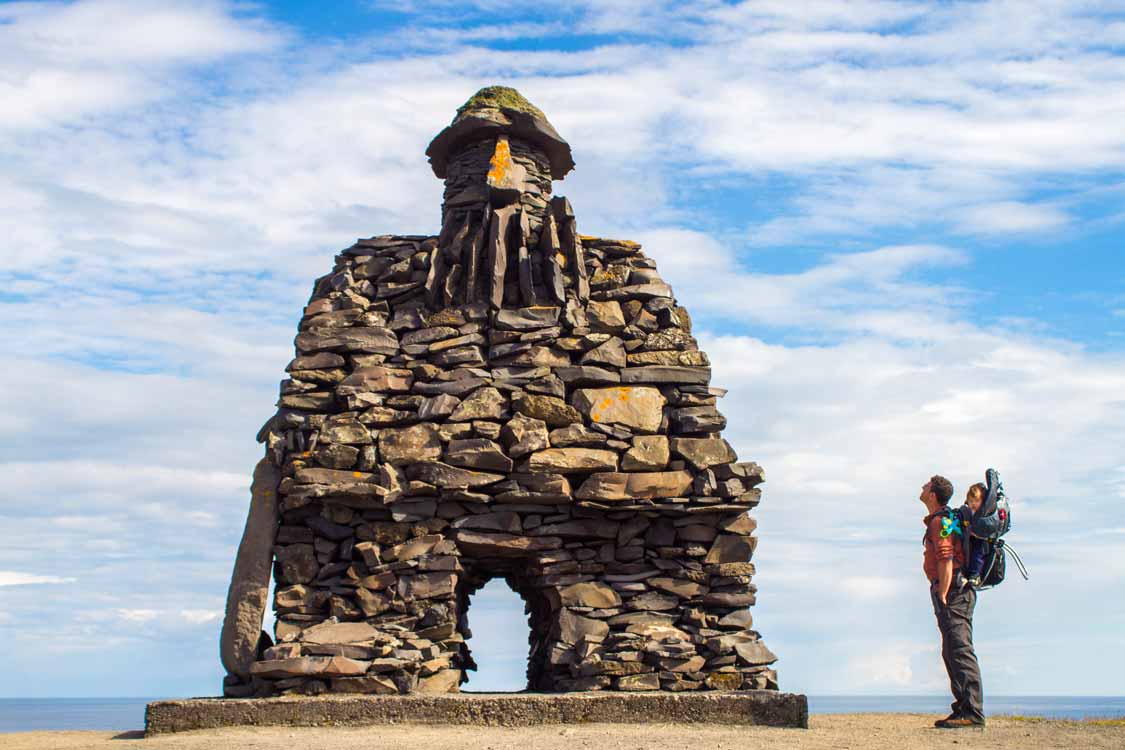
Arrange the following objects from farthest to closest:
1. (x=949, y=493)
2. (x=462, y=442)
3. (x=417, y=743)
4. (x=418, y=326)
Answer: (x=418, y=326) → (x=462, y=442) → (x=949, y=493) → (x=417, y=743)

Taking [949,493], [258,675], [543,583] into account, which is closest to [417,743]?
[258,675]

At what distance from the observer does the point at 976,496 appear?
Answer: 31.9 ft

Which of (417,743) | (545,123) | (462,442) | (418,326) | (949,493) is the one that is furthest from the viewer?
(545,123)

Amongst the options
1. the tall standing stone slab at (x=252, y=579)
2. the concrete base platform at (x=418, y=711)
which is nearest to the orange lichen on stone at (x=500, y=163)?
the tall standing stone slab at (x=252, y=579)

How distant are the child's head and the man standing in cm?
23

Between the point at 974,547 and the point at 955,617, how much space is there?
64cm

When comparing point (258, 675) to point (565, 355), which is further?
point (565, 355)

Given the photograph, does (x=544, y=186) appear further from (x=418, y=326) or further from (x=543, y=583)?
(x=543, y=583)

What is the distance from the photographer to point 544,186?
13375mm

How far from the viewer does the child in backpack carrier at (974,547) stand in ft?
31.7

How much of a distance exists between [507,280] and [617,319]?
130 centimetres

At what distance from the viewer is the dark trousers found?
9578 mm

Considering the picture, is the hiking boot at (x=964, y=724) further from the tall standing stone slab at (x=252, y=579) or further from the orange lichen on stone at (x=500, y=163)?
the orange lichen on stone at (x=500, y=163)

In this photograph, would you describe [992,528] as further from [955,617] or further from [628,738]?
[628,738]
